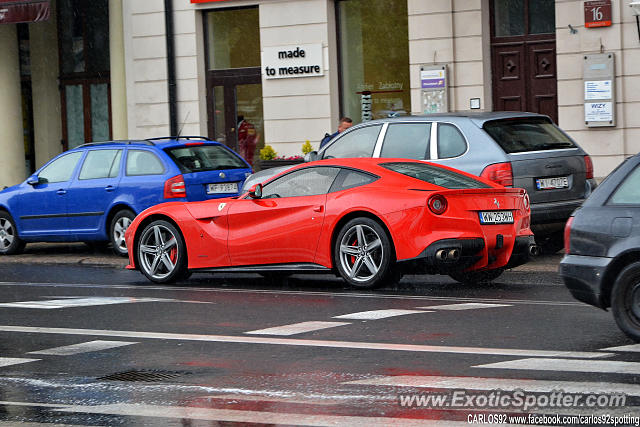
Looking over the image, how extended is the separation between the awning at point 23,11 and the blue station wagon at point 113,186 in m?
6.36

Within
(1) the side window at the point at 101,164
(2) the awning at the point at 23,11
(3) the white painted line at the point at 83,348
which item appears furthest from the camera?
(2) the awning at the point at 23,11

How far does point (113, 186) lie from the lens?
53.9 feet

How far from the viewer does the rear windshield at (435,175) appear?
38.3 feet

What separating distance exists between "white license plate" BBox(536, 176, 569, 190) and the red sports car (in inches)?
62.8

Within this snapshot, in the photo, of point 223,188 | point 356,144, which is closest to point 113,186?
point 223,188

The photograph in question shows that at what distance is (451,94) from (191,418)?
16058 mm

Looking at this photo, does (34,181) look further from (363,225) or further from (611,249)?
(611,249)

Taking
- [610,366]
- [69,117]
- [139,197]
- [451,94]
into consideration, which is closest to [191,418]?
[610,366]

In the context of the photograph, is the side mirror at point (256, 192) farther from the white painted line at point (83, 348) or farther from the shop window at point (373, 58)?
the shop window at point (373, 58)

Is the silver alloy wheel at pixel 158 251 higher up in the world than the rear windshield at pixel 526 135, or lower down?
lower down

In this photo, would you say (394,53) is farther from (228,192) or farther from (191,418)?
(191,418)

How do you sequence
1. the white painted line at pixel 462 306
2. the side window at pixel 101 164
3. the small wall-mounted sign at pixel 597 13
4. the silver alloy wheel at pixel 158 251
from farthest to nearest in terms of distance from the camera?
the small wall-mounted sign at pixel 597 13, the side window at pixel 101 164, the silver alloy wheel at pixel 158 251, the white painted line at pixel 462 306

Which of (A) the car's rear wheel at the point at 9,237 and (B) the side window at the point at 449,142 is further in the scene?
(A) the car's rear wheel at the point at 9,237

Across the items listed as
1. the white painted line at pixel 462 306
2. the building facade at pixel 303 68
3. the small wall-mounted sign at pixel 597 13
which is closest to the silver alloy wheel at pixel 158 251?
the white painted line at pixel 462 306
